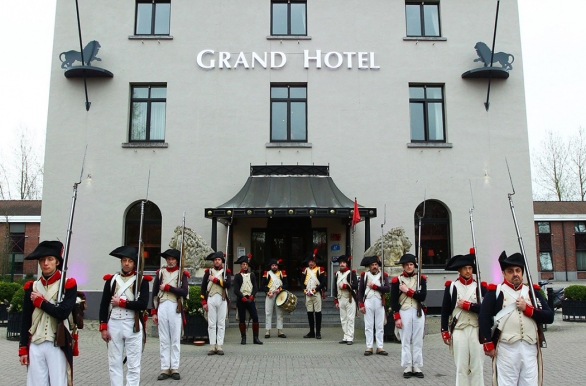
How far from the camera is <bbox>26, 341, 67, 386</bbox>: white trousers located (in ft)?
18.7

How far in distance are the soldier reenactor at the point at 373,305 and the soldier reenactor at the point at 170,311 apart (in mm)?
3936

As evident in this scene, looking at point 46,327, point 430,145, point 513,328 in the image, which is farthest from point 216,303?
point 430,145

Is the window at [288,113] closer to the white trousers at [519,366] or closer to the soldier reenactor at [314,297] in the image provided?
the soldier reenactor at [314,297]

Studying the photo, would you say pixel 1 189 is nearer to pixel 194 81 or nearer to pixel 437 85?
pixel 194 81

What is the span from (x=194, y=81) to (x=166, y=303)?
11.4 metres

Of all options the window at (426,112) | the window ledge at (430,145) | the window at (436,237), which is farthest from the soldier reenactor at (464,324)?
the window at (426,112)

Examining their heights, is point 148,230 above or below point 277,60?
below

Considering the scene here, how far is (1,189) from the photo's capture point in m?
39.8

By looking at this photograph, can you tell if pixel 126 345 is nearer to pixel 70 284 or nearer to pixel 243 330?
pixel 70 284

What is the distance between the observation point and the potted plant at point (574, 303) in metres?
16.2

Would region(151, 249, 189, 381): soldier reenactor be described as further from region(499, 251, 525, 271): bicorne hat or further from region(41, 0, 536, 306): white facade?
region(41, 0, 536, 306): white facade

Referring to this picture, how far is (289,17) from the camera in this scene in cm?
1950

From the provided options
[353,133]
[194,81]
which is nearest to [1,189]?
[194,81]

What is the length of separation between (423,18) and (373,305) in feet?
42.3
